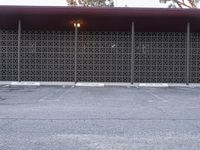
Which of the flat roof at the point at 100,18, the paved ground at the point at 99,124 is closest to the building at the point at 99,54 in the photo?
the flat roof at the point at 100,18

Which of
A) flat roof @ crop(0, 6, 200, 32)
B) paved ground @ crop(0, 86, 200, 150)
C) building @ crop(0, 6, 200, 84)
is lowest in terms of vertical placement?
paved ground @ crop(0, 86, 200, 150)

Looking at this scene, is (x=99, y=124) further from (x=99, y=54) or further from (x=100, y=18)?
(x=99, y=54)

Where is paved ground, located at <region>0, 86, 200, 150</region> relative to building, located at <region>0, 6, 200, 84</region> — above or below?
below

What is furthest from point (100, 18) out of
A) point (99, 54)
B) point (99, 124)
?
point (99, 124)

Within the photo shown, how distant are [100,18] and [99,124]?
13385mm

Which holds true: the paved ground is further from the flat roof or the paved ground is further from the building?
the building

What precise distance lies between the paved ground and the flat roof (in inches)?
284

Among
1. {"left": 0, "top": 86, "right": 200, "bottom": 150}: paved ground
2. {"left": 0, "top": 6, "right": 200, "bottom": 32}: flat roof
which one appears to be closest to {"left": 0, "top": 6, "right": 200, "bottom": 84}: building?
{"left": 0, "top": 6, "right": 200, "bottom": 32}: flat roof

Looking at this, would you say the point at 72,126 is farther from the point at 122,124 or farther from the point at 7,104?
the point at 7,104

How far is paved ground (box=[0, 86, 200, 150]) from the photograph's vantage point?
7.88m

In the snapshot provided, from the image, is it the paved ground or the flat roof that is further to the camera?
the flat roof

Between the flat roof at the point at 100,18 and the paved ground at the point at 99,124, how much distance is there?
7211 millimetres

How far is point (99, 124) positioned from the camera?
10039 millimetres

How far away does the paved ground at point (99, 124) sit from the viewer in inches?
310
